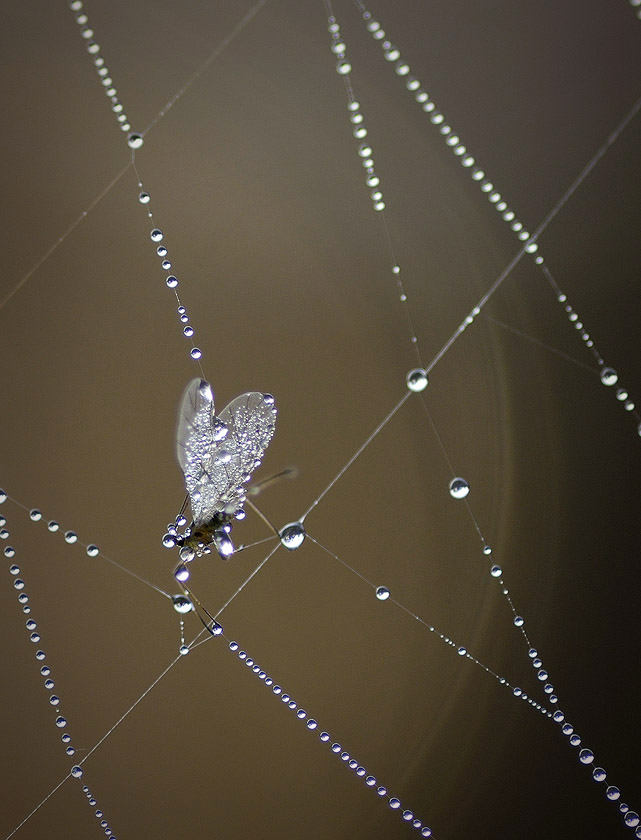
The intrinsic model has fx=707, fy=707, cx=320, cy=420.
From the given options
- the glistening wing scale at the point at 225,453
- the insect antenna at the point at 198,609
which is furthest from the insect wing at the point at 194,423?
the insect antenna at the point at 198,609

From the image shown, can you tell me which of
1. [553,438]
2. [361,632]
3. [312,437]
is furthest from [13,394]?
[553,438]

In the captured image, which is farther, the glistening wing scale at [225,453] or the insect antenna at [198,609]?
the insect antenna at [198,609]

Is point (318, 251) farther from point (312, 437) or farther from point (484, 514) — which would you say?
point (484, 514)

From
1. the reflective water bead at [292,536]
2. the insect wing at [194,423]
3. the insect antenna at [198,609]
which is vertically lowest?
the insect antenna at [198,609]

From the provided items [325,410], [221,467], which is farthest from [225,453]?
[325,410]

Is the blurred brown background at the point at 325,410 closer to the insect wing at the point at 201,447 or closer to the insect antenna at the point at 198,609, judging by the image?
the insect antenna at the point at 198,609

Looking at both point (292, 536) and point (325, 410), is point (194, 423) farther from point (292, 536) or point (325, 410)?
point (325, 410)

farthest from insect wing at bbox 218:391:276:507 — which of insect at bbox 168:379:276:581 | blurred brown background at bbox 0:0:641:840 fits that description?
blurred brown background at bbox 0:0:641:840
